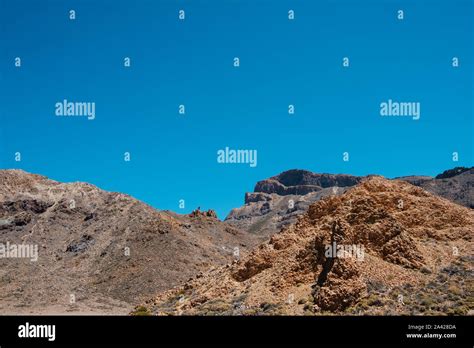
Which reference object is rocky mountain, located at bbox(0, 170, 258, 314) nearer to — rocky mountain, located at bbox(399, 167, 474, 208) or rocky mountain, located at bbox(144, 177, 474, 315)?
rocky mountain, located at bbox(144, 177, 474, 315)

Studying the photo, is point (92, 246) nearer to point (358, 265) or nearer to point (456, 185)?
point (358, 265)

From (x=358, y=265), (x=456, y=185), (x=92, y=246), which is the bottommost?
(x=358, y=265)

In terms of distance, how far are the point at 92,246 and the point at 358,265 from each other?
67261 millimetres

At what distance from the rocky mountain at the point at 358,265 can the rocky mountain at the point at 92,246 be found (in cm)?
3122

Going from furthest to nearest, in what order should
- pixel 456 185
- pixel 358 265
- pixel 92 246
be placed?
pixel 456 185
pixel 92 246
pixel 358 265

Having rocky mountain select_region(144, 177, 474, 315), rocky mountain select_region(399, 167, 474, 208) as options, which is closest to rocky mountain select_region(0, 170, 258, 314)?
rocky mountain select_region(144, 177, 474, 315)

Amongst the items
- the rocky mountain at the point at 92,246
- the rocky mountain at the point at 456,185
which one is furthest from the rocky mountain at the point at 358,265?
the rocky mountain at the point at 456,185

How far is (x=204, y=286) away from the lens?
36.0 metres

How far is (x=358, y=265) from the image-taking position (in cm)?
2830

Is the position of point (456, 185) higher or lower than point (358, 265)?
higher

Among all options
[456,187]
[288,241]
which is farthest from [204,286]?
[456,187]

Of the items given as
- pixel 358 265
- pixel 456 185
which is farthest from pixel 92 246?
pixel 456 185

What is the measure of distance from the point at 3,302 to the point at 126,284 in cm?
1549
